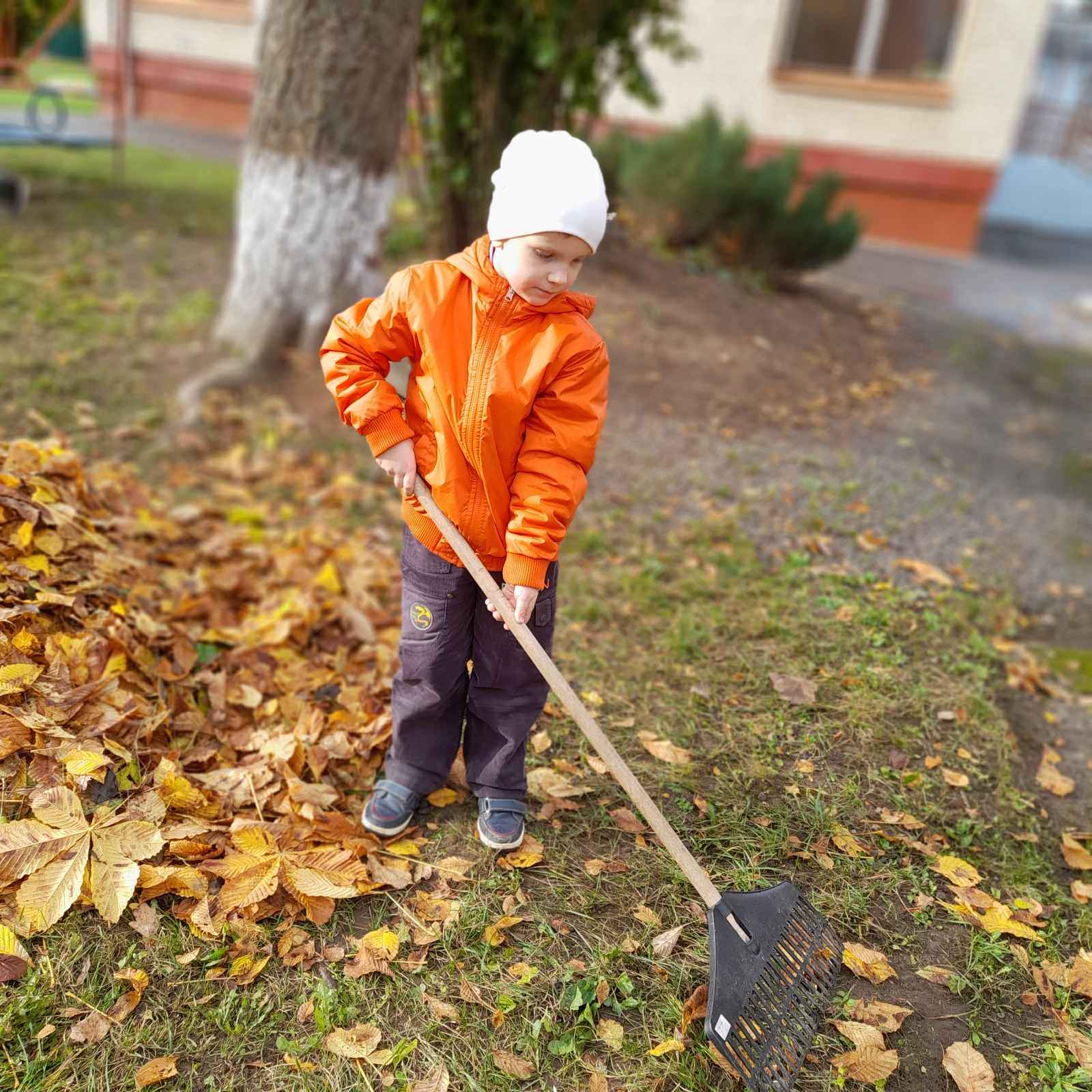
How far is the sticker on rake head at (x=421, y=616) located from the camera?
229 centimetres

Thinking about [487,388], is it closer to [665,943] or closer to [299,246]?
[665,943]

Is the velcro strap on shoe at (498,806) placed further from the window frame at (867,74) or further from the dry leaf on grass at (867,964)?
the window frame at (867,74)

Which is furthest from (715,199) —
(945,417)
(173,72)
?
(173,72)

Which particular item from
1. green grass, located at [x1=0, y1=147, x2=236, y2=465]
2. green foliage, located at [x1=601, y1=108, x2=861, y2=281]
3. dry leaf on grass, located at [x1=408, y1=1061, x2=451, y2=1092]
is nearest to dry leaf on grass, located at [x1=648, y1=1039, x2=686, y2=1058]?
dry leaf on grass, located at [x1=408, y1=1061, x2=451, y2=1092]

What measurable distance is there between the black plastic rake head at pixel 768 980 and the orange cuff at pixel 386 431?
1264 mm

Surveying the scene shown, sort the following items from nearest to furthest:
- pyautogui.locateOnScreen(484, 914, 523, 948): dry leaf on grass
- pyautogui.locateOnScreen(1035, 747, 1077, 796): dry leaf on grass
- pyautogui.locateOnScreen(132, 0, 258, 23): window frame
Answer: pyautogui.locateOnScreen(484, 914, 523, 948): dry leaf on grass < pyautogui.locateOnScreen(1035, 747, 1077, 796): dry leaf on grass < pyautogui.locateOnScreen(132, 0, 258, 23): window frame

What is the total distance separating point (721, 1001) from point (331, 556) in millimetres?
2335

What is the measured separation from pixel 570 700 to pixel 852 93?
11.7 m

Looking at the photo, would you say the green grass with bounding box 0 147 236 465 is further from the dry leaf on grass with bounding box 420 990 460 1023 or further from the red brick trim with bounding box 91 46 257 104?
the red brick trim with bounding box 91 46 257 104

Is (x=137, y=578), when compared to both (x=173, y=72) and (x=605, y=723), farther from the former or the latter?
(x=173, y=72)

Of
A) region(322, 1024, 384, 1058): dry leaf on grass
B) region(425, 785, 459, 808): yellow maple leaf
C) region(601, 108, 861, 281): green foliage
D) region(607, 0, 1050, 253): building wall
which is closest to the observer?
region(322, 1024, 384, 1058): dry leaf on grass

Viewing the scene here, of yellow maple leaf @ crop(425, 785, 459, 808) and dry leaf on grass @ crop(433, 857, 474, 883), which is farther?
yellow maple leaf @ crop(425, 785, 459, 808)

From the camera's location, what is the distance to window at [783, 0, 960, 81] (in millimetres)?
11445

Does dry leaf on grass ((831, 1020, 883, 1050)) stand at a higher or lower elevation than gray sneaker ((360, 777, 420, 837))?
lower
